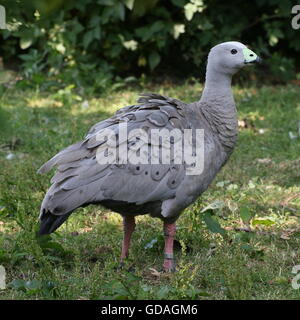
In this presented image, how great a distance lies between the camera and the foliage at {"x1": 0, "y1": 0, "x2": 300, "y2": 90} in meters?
8.04

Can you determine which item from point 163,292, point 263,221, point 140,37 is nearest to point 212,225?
point 263,221

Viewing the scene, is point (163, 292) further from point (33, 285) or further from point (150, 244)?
point (150, 244)

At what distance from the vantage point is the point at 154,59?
834cm

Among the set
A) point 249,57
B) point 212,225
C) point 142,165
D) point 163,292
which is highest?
point 249,57

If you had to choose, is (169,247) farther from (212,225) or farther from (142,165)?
(142,165)

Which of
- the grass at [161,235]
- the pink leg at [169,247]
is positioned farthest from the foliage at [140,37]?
the pink leg at [169,247]

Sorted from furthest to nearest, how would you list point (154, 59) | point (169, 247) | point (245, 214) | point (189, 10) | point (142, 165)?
point (154, 59) < point (189, 10) < point (245, 214) < point (169, 247) < point (142, 165)

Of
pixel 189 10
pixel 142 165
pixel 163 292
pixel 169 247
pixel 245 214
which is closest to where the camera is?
pixel 163 292

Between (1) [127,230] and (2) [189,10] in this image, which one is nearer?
(1) [127,230]

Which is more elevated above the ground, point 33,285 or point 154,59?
point 154,59

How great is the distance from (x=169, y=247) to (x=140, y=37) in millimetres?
4931

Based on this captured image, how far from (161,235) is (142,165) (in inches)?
30.8

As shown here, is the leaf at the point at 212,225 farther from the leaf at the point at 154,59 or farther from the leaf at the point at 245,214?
the leaf at the point at 154,59
